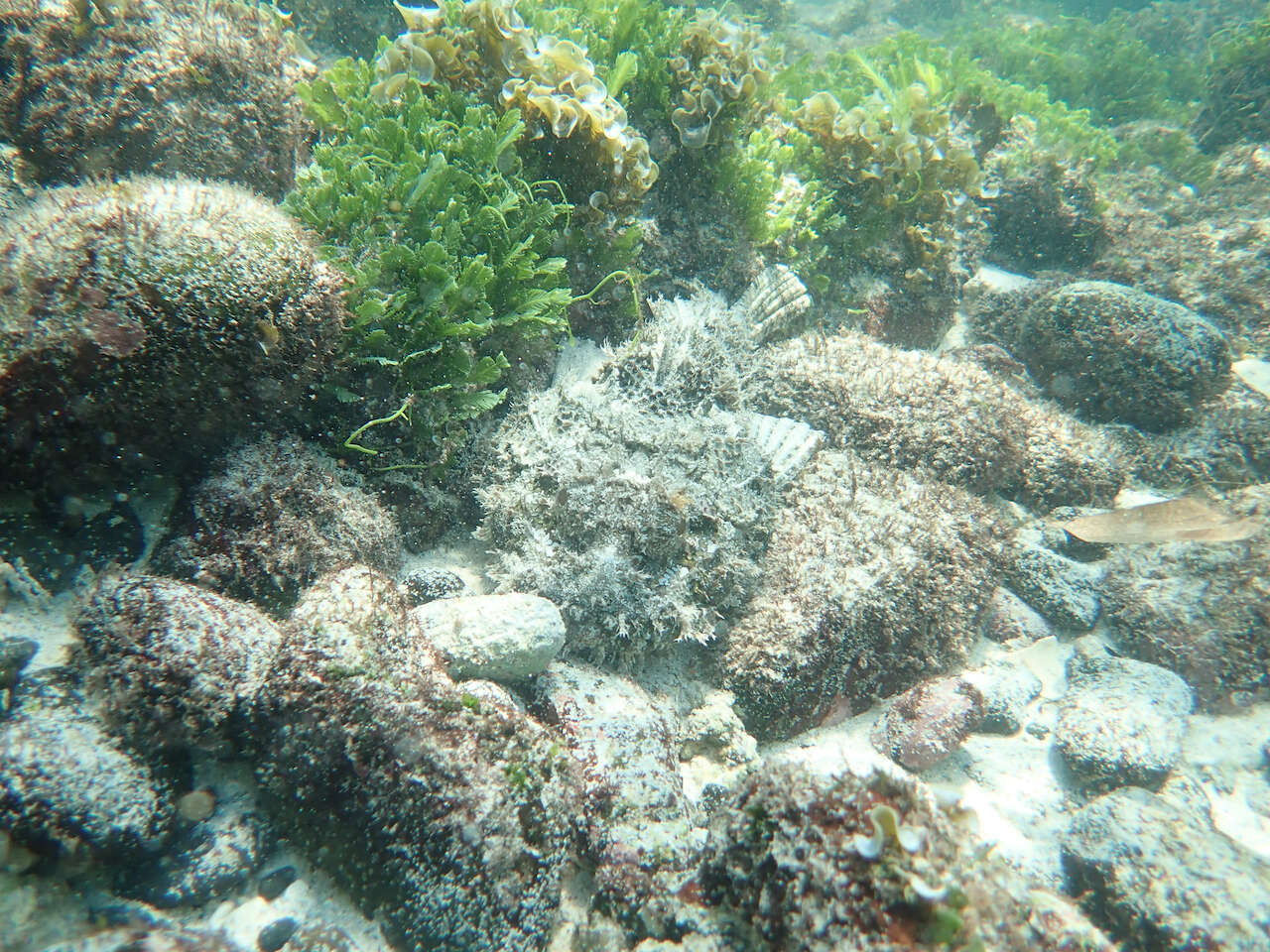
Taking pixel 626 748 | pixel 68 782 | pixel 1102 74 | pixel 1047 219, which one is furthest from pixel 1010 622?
pixel 1102 74

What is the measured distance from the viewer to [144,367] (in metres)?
2.32

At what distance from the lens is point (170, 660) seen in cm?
218

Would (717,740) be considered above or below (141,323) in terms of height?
below

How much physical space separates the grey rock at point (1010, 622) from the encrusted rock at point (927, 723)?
2.83 ft

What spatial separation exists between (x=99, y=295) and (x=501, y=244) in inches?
77.4

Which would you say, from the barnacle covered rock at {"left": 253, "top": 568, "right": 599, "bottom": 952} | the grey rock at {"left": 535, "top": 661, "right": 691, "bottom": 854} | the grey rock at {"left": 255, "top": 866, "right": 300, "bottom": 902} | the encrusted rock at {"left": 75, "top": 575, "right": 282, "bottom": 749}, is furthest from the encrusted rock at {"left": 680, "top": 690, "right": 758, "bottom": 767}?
the encrusted rock at {"left": 75, "top": 575, "right": 282, "bottom": 749}

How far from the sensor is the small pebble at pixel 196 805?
2219 mm

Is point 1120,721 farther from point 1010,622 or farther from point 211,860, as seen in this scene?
point 211,860

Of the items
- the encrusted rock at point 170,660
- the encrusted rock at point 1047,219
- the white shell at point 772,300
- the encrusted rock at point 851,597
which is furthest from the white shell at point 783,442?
the encrusted rock at point 1047,219

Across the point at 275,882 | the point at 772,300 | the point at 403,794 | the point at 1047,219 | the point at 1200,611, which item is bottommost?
the point at 275,882

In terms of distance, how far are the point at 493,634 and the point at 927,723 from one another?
2.58 m

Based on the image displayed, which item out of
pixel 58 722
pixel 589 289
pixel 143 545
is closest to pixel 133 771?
pixel 58 722

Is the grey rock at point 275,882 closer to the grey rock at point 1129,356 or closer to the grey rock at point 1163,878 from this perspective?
the grey rock at point 1163,878

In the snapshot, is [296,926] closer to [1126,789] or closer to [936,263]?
[1126,789]
